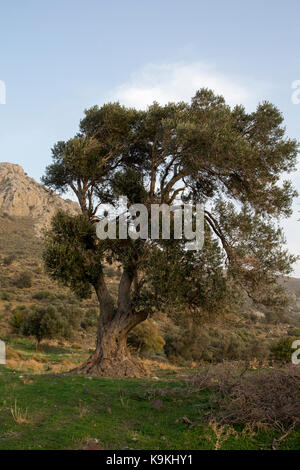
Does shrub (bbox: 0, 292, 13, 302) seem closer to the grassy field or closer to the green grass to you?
the green grass

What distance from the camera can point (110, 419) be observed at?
322 inches

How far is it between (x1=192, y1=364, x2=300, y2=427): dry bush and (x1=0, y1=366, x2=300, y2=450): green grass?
29 cm

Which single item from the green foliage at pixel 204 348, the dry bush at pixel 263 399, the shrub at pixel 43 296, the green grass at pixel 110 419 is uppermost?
the dry bush at pixel 263 399

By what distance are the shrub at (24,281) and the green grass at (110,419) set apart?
138 ft

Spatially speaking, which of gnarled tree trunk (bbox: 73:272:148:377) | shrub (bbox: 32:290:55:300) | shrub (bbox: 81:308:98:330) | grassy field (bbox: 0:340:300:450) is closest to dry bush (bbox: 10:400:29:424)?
grassy field (bbox: 0:340:300:450)

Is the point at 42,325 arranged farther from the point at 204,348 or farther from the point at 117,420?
the point at 117,420

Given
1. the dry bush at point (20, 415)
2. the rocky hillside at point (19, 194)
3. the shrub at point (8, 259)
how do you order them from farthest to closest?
the rocky hillside at point (19, 194) < the shrub at point (8, 259) < the dry bush at point (20, 415)

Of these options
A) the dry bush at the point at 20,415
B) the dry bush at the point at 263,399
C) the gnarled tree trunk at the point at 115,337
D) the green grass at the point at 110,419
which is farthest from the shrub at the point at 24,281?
the dry bush at the point at 263,399

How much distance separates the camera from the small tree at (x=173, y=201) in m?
13.6

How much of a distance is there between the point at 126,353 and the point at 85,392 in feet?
16.7

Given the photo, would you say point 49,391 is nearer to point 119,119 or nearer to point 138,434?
point 138,434

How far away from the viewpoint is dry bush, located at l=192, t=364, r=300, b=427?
7289 millimetres

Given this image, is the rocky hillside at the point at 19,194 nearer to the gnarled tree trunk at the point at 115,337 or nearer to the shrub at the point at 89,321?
the shrub at the point at 89,321

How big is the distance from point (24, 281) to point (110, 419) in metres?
47.4
